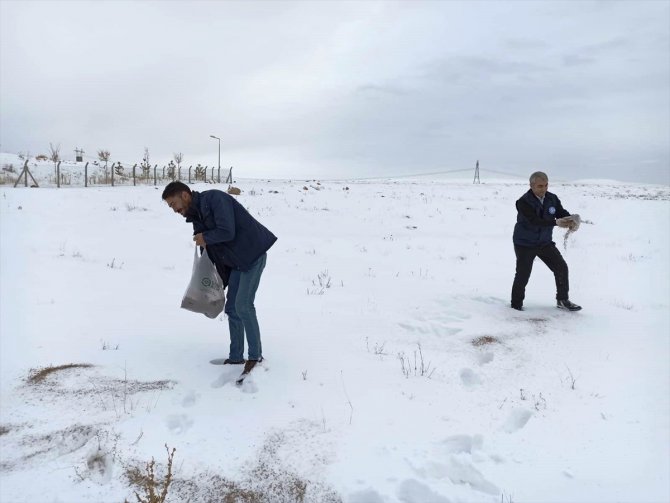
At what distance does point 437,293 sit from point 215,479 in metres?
5.31

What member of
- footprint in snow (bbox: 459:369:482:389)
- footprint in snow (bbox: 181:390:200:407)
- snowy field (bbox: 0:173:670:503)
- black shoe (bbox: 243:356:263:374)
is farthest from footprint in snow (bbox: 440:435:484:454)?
footprint in snow (bbox: 181:390:200:407)

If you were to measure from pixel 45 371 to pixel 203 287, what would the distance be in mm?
1724

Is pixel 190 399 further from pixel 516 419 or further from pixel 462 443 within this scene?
pixel 516 419

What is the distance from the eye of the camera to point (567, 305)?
661cm

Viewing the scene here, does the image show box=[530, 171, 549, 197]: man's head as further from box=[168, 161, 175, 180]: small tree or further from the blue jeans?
box=[168, 161, 175, 180]: small tree

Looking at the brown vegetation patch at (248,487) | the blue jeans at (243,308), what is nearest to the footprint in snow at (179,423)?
the brown vegetation patch at (248,487)

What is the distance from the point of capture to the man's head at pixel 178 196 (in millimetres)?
3959

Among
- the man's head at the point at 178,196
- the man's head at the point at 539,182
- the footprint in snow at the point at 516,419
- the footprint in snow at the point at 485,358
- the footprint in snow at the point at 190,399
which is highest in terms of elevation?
the man's head at the point at 539,182

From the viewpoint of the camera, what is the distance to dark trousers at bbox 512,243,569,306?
641cm

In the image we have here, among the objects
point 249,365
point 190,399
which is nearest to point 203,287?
point 249,365

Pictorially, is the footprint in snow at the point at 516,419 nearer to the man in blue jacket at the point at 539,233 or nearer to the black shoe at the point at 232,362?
the black shoe at the point at 232,362

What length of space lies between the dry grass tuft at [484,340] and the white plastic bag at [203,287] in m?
3.06

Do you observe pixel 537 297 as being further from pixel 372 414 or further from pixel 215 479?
pixel 215 479

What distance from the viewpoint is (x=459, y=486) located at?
3066mm
